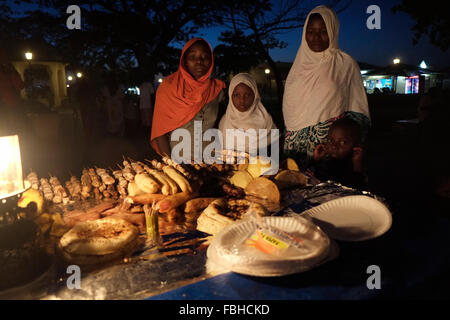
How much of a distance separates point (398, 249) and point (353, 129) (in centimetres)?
128

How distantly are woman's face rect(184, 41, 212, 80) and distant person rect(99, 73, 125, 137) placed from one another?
5989 millimetres

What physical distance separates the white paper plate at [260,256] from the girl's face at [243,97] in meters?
2.25

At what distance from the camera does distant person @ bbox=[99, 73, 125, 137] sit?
8727mm

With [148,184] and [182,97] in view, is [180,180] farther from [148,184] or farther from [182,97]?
[182,97]

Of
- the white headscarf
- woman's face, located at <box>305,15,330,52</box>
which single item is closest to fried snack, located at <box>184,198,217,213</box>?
the white headscarf

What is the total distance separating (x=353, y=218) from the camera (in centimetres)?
173

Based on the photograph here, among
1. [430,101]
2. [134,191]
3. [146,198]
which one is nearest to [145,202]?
[146,198]

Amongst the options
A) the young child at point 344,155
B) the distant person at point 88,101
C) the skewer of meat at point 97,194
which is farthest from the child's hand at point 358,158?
the distant person at point 88,101

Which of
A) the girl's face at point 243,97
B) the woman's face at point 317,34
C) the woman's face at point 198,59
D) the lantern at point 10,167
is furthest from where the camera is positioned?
the girl's face at point 243,97

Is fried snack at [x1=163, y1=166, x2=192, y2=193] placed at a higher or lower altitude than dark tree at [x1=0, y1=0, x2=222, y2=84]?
lower

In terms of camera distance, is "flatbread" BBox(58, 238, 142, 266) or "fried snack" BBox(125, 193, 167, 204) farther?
"fried snack" BBox(125, 193, 167, 204)

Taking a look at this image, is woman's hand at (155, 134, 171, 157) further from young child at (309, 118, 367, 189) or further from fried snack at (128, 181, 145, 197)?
young child at (309, 118, 367, 189)

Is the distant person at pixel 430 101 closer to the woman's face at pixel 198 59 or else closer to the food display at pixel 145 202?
the woman's face at pixel 198 59

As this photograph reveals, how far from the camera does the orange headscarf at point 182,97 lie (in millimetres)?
3576
